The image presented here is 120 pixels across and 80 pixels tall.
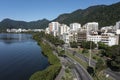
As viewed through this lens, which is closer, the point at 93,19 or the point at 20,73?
the point at 20,73

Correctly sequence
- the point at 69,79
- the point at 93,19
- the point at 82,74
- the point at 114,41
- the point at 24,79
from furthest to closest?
the point at 93,19 < the point at 114,41 < the point at 24,79 < the point at 82,74 < the point at 69,79

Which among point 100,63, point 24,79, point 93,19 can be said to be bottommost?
point 24,79

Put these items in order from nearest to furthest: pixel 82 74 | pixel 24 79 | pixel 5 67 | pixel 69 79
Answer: pixel 69 79 < pixel 82 74 < pixel 24 79 < pixel 5 67

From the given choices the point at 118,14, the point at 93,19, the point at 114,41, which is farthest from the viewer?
the point at 93,19

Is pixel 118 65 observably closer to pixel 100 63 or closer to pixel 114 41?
pixel 100 63

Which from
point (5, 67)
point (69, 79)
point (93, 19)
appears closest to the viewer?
point (69, 79)

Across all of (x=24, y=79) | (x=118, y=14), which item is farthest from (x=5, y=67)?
(x=118, y=14)

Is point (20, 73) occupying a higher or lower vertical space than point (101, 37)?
lower

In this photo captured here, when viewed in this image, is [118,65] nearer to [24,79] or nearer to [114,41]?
[24,79]

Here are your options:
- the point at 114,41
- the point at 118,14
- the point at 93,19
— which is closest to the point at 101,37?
the point at 114,41
